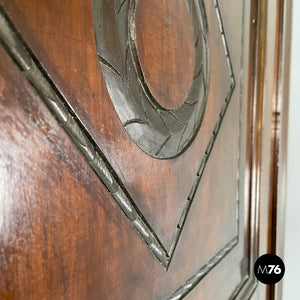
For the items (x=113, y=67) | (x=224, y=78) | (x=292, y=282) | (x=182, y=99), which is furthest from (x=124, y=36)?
(x=292, y=282)

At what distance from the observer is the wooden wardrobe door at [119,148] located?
0.28 metres

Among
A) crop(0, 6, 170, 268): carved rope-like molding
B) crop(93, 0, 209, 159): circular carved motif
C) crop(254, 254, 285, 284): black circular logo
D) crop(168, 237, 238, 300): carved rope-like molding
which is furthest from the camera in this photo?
crop(254, 254, 285, 284): black circular logo

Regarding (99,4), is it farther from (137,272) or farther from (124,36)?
(137,272)

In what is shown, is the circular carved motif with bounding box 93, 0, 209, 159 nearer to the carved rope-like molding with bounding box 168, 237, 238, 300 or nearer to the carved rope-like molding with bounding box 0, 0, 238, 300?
the carved rope-like molding with bounding box 0, 0, 238, 300

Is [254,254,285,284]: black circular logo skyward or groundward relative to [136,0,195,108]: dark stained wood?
groundward

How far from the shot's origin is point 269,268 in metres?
1.14

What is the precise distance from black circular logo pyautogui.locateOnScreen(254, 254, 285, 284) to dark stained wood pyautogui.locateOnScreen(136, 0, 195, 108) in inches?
28.0

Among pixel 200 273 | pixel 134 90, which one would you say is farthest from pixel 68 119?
pixel 200 273

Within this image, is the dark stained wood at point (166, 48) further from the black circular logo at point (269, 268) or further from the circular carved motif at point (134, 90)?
the black circular logo at point (269, 268)

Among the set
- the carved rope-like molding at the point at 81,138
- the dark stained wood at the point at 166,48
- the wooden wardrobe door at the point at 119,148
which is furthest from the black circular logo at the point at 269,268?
the dark stained wood at the point at 166,48

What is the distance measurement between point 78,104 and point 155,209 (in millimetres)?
217

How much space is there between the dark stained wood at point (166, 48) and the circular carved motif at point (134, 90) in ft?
0.04

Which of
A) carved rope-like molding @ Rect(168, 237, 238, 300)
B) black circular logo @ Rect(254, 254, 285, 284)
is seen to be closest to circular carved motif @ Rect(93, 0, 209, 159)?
carved rope-like molding @ Rect(168, 237, 238, 300)

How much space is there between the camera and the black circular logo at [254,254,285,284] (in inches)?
41.6
